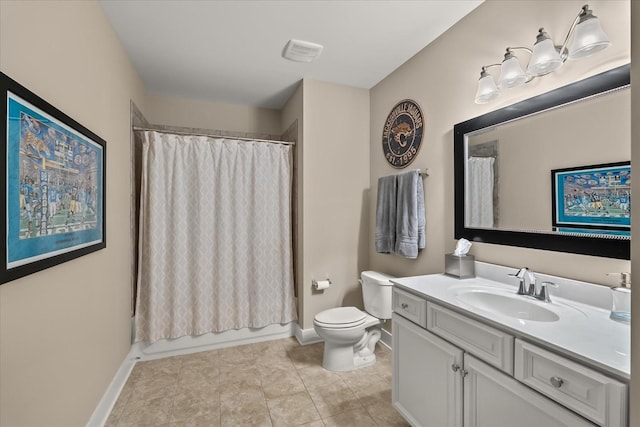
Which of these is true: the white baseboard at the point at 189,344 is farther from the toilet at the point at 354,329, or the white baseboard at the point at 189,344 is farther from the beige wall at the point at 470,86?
the beige wall at the point at 470,86

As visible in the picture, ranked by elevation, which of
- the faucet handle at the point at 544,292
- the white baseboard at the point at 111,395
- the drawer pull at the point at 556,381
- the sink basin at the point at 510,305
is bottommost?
the white baseboard at the point at 111,395

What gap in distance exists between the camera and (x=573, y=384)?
2.84 ft

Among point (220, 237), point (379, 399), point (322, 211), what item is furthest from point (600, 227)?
point (220, 237)

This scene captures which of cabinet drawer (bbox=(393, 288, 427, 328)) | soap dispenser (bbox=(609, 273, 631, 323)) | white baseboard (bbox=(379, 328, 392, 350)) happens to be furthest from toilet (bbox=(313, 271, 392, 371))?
soap dispenser (bbox=(609, 273, 631, 323))

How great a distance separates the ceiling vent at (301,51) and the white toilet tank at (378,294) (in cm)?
179

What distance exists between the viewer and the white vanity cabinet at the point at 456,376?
101 cm

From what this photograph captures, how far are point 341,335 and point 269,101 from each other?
2.45 metres

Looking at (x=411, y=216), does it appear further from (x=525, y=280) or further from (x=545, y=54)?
(x=545, y=54)

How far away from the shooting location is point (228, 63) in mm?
2453

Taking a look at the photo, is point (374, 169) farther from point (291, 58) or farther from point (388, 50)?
point (291, 58)

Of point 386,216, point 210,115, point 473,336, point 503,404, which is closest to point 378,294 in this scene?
point 386,216

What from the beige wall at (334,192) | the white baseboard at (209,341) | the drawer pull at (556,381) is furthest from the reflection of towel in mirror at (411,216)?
the white baseboard at (209,341)

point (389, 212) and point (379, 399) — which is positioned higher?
point (389, 212)

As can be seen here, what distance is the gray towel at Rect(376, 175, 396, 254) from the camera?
2393 millimetres
